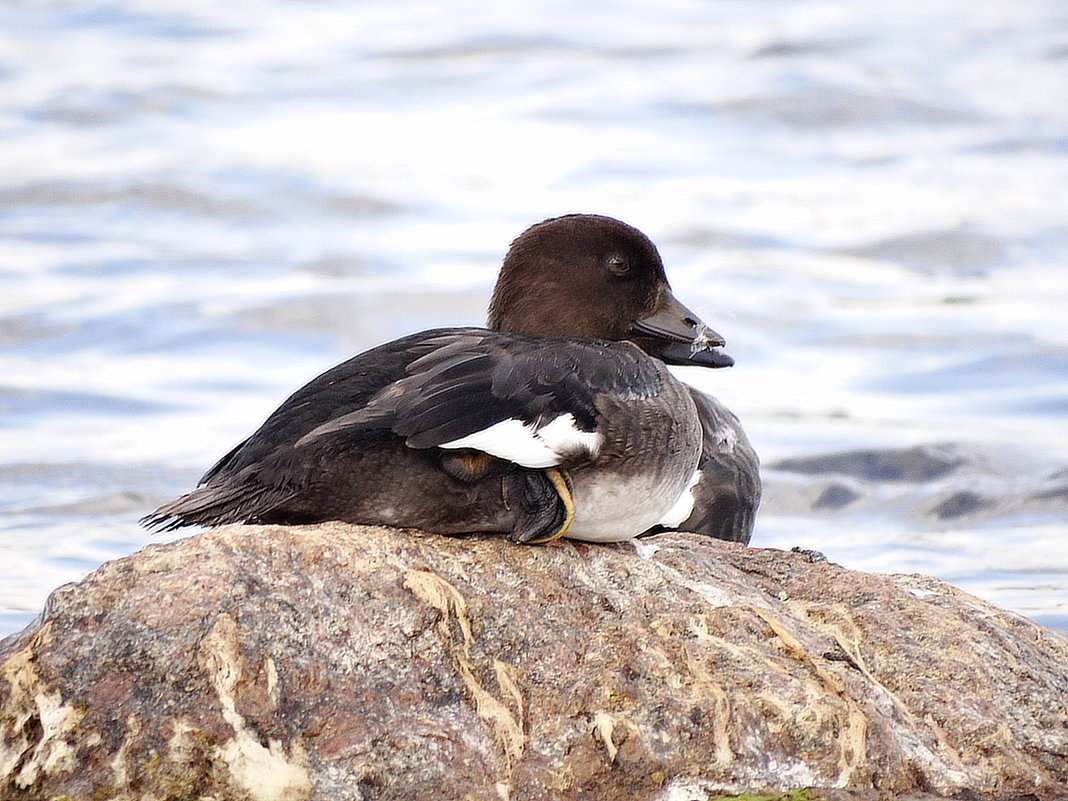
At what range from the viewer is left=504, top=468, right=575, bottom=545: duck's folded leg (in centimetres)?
427

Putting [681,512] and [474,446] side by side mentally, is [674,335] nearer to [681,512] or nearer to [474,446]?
[681,512]

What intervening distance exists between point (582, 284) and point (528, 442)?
0.97m

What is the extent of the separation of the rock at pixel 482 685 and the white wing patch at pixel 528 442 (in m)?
0.28

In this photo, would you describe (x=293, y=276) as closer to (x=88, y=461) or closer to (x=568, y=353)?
(x=88, y=461)

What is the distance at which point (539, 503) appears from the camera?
4.29 meters

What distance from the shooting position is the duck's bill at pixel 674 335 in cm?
514

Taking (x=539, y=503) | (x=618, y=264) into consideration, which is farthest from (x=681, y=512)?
(x=539, y=503)

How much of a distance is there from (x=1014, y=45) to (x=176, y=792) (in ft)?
64.0

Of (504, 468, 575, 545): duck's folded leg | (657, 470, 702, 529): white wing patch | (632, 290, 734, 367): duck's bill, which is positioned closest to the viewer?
(504, 468, 575, 545): duck's folded leg

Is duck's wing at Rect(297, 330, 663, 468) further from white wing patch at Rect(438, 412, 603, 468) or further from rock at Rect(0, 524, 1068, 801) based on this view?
rock at Rect(0, 524, 1068, 801)

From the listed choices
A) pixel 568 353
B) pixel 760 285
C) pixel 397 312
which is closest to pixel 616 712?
pixel 568 353

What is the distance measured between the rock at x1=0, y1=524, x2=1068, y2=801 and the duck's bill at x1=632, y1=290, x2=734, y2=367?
78 centimetres

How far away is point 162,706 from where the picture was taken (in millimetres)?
3676

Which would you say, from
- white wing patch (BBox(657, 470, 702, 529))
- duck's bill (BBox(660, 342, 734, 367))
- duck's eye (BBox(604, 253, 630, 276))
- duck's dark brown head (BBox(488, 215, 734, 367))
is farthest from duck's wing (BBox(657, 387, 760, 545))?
duck's eye (BBox(604, 253, 630, 276))
